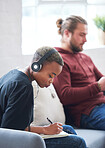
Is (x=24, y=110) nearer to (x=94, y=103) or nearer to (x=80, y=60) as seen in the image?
(x=94, y=103)

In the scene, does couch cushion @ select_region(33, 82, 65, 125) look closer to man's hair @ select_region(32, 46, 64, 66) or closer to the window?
man's hair @ select_region(32, 46, 64, 66)

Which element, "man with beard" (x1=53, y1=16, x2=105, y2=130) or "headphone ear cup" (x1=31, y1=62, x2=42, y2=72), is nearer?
"headphone ear cup" (x1=31, y1=62, x2=42, y2=72)

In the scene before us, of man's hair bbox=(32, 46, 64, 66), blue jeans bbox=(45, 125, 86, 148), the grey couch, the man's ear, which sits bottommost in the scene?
blue jeans bbox=(45, 125, 86, 148)

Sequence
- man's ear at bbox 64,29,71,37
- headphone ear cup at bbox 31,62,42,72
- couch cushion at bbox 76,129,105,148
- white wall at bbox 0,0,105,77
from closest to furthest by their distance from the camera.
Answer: headphone ear cup at bbox 31,62,42,72, couch cushion at bbox 76,129,105,148, white wall at bbox 0,0,105,77, man's ear at bbox 64,29,71,37

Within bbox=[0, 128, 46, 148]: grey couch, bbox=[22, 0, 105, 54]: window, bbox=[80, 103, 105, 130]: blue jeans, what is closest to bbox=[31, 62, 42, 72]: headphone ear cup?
bbox=[0, 128, 46, 148]: grey couch

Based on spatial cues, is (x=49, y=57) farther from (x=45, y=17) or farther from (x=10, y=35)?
(x=45, y=17)

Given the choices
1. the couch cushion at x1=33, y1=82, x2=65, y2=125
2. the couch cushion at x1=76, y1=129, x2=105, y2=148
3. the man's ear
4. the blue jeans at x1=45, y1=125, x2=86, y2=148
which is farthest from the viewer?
the man's ear

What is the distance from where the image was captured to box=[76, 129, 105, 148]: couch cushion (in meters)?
2.18

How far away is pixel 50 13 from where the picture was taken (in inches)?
156

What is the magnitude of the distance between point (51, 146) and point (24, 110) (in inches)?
14.1

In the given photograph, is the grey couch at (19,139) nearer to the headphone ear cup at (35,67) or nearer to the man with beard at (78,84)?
the headphone ear cup at (35,67)

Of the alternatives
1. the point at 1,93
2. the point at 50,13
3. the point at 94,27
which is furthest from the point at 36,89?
the point at 94,27

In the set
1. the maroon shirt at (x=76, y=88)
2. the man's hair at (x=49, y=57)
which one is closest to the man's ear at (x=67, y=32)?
the maroon shirt at (x=76, y=88)

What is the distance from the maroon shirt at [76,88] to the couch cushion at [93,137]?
192 millimetres
